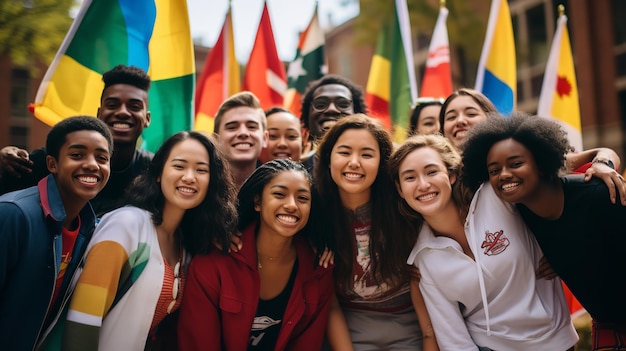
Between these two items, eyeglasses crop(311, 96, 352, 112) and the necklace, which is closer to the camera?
the necklace

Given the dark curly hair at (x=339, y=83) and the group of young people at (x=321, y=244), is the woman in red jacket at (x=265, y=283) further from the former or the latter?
the dark curly hair at (x=339, y=83)

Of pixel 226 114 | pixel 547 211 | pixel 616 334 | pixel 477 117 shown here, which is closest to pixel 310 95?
pixel 226 114

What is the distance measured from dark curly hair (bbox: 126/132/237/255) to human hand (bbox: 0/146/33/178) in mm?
693

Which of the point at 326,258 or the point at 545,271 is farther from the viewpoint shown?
the point at 326,258

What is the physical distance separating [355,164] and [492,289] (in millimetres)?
1233

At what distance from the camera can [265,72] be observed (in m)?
7.41

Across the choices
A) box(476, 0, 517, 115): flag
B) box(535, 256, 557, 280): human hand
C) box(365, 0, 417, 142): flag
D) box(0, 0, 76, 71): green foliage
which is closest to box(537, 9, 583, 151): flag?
box(476, 0, 517, 115): flag

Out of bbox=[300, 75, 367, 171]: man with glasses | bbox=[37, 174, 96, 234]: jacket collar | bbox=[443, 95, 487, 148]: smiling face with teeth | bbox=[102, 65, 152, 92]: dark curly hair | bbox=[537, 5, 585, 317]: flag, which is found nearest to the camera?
bbox=[37, 174, 96, 234]: jacket collar

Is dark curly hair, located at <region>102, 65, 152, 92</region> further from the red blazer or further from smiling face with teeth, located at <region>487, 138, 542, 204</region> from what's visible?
smiling face with teeth, located at <region>487, 138, 542, 204</region>

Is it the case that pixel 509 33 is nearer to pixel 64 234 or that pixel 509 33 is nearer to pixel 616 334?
pixel 616 334

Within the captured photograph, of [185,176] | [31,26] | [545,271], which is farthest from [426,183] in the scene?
[31,26]

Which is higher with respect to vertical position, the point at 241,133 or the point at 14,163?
the point at 241,133

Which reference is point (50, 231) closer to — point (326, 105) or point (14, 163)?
point (14, 163)

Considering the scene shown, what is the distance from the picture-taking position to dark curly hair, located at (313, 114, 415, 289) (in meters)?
3.72
